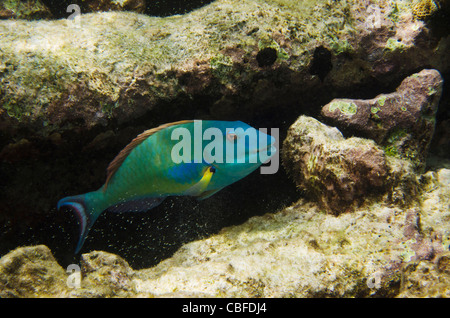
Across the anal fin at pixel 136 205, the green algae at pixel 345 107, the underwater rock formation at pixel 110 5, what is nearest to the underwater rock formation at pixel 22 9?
the underwater rock formation at pixel 110 5

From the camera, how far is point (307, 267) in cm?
199

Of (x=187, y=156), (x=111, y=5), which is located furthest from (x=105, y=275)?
(x=111, y=5)

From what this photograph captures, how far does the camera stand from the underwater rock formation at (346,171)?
2.31m

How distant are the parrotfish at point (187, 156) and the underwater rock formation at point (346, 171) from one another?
0.63m

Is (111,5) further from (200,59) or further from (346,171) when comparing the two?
(346,171)

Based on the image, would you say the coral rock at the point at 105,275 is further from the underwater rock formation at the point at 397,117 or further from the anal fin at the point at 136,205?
the underwater rock formation at the point at 397,117

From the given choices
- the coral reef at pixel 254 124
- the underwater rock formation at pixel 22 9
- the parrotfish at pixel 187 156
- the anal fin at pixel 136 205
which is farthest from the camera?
the underwater rock formation at pixel 22 9

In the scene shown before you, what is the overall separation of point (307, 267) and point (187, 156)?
1.31 m

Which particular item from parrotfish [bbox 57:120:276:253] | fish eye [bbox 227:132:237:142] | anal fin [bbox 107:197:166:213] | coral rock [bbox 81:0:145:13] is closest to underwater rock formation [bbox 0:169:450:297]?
anal fin [bbox 107:197:166:213]

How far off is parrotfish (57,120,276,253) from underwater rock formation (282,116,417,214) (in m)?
0.63

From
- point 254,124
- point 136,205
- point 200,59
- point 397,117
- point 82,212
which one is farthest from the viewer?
point 254,124

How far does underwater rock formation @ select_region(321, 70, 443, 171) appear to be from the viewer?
286 centimetres

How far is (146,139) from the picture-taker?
2.21 metres

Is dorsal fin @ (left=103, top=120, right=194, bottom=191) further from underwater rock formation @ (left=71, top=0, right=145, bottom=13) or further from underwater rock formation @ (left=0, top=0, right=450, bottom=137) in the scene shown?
underwater rock formation @ (left=71, top=0, right=145, bottom=13)
